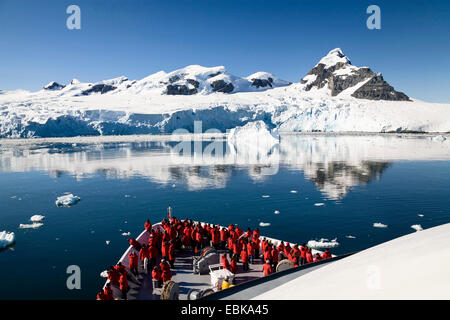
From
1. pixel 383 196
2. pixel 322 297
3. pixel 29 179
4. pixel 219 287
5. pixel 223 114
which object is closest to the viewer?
pixel 322 297

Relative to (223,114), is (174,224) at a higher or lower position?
lower

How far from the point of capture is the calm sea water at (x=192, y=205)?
48.2ft

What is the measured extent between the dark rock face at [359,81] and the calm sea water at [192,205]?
131874 mm

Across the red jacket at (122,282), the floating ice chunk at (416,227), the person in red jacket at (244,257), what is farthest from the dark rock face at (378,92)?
the red jacket at (122,282)

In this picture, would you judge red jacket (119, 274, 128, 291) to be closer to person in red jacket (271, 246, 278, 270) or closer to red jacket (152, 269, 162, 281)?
red jacket (152, 269, 162, 281)

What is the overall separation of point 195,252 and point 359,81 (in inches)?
7516

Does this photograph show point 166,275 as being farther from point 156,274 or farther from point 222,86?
point 222,86

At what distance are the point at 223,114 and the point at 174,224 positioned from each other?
100m

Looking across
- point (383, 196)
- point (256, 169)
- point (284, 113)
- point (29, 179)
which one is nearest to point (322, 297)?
point (383, 196)

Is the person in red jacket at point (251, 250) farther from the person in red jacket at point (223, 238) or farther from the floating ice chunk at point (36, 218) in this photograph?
the floating ice chunk at point (36, 218)

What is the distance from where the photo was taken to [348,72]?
186m

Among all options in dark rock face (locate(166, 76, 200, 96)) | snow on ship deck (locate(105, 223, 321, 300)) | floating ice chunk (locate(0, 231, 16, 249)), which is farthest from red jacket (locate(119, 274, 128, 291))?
dark rock face (locate(166, 76, 200, 96))

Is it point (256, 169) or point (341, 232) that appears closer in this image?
point (341, 232)

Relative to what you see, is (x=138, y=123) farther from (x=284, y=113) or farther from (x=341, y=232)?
(x=341, y=232)
